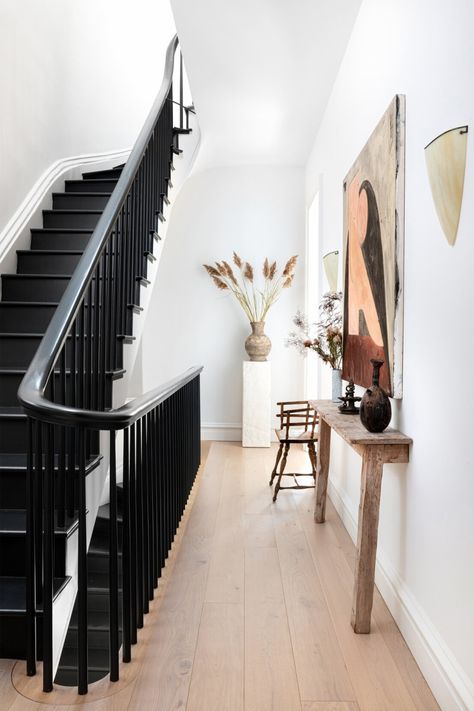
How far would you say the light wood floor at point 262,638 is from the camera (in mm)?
1759

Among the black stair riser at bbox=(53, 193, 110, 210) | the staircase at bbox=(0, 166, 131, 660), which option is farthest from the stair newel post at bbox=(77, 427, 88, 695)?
the black stair riser at bbox=(53, 193, 110, 210)

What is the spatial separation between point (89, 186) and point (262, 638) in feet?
12.0

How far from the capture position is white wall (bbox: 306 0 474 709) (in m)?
1.63

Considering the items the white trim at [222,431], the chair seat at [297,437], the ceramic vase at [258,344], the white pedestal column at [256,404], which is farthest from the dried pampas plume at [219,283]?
the chair seat at [297,437]

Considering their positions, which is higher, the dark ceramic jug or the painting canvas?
the painting canvas

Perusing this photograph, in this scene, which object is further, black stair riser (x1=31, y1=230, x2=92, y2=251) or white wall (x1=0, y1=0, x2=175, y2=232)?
black stair riser (x1=31, y1=230, x2=92, y2=251)

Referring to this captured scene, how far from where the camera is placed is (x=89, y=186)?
4555 millimetres

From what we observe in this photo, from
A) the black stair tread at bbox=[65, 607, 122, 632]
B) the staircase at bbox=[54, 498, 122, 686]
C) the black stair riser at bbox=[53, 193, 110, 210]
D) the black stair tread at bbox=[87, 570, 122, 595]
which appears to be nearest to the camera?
the staircase at bbox=[54, 498, 122, 686]

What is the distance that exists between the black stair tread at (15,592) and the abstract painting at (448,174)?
68.8 inches

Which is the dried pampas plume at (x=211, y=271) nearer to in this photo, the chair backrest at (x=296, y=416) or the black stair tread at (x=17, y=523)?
the chair backrest at (x=296, y=416)

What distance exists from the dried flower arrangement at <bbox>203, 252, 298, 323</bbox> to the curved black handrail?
308 cm

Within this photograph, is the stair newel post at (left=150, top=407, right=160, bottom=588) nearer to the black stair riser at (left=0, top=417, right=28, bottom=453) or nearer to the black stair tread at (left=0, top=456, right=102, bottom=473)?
the black stair tread at (left=0, top=456, right=102, bottom=473)

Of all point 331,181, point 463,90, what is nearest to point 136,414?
point 463,90

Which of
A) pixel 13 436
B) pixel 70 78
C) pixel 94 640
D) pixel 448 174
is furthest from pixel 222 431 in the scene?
pixel 448 174
